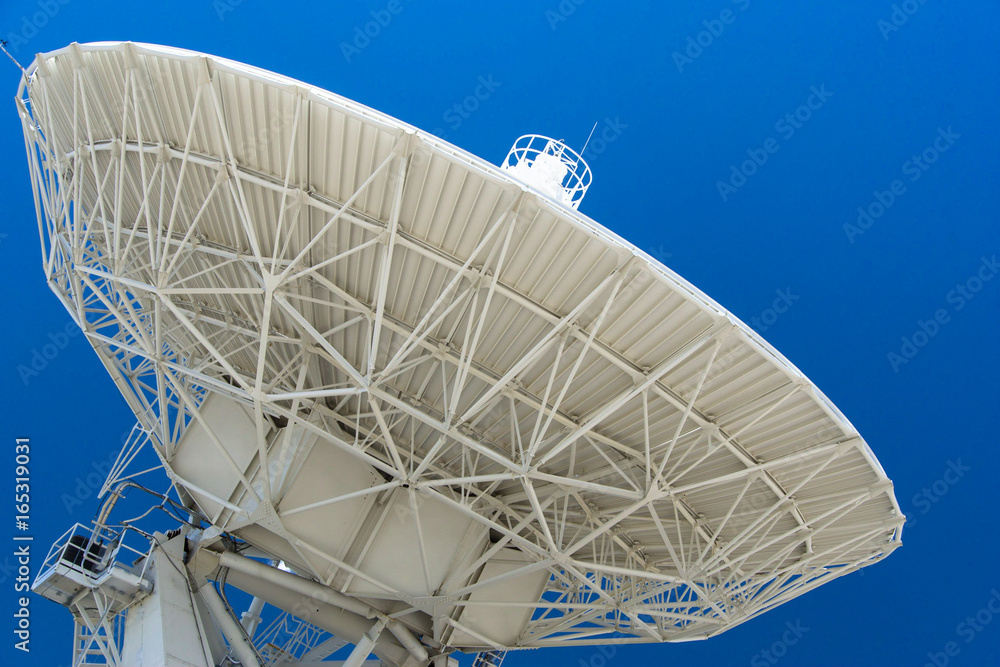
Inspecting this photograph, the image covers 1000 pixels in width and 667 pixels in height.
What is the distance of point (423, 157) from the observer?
13273 millimetres

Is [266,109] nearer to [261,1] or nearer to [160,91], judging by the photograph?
[160,91]

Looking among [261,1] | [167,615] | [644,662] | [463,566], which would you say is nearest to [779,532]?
[463,566]

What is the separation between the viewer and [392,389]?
1819 cm

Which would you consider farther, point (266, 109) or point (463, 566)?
point (463, 566)

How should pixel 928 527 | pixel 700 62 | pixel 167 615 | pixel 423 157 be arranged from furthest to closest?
1. pixel 700 62
2. pixel 928 527
3. pixel 167 615
4. pixel 423 157

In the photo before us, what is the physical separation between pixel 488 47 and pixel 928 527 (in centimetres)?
2648

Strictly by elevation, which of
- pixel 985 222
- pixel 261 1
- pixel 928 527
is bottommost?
pixel 928 527

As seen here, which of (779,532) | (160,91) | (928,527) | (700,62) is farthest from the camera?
(700,62)

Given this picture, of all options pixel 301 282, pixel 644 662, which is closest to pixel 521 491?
pixel 301 282

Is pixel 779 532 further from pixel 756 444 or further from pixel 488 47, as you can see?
pixel 488 47

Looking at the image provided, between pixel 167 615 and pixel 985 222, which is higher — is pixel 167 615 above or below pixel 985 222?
below

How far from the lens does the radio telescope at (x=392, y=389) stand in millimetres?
13969

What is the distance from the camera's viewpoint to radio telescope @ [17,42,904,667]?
14.0 m

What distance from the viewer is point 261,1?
3659 centimetres
